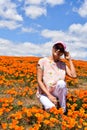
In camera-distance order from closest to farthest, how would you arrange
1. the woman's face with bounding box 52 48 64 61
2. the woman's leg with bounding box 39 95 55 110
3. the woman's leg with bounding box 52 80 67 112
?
1. the woman's leg with bounding box 39 95 55 110
2. the woman's leg with bounding box 52 80 67 112
3. the woman's face with bounding box 52 48 64 61

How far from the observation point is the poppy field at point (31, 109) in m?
8.16

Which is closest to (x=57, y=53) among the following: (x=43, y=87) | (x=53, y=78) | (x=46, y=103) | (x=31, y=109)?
(x=53, y=78)

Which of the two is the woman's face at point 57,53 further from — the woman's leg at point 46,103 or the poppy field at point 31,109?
the poppy field at point 31,109

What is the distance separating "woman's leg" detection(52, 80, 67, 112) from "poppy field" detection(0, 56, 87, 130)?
0.24 meters

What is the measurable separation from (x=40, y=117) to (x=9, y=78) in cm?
891

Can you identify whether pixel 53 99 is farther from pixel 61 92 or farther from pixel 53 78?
pixel 53 78

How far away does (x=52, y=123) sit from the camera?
327 inches

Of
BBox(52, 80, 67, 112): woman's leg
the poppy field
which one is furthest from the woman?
the poppy field

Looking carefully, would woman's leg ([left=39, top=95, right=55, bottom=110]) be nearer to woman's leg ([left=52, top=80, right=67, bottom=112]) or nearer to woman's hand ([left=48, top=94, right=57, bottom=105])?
woman's hand ([left=48, top=94, right=57, bottom=105])

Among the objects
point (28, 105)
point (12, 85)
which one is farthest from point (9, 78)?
point (28, 105)

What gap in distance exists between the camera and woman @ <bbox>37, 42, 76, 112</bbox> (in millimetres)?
9617

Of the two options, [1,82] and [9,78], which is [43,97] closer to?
[1,82]

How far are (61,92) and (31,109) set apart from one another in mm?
1065

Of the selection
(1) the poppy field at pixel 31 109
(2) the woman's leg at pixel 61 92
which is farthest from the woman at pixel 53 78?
(1) the poppy field at pixel 31 109
